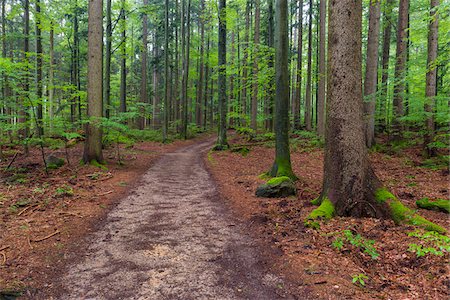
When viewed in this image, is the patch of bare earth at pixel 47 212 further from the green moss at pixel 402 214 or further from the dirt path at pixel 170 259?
the green moss at pixel 402 214

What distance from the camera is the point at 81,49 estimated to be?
79.0ft

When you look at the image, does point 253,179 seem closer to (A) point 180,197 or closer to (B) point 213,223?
(A) point 180,197

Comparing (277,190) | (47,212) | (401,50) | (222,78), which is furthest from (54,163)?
(401,50)

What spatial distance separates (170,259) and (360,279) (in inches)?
92.7

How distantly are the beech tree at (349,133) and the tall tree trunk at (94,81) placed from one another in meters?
7.86

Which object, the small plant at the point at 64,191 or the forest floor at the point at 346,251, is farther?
the small plant at the point at 64,191

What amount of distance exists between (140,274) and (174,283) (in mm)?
497

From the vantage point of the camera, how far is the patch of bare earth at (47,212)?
3.42 m

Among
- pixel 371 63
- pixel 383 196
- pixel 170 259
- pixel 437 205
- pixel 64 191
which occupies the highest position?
pixel 371 63

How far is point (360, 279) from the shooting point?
3.00 metres

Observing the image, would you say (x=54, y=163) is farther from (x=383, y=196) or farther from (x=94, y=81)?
(x=383, y=196)

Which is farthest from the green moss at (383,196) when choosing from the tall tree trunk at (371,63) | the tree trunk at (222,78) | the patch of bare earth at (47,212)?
the tree trunk at (222,78)

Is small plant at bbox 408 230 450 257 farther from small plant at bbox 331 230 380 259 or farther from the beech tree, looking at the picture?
the beech tree

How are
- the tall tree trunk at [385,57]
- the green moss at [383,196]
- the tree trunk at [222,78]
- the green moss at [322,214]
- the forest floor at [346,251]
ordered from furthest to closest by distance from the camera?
the tree trunk at [222,78] < the tall tree trunk at [385,57] < the green moss at [383,196] < the green moss at [322,214] < the forest floor at [346,251]
